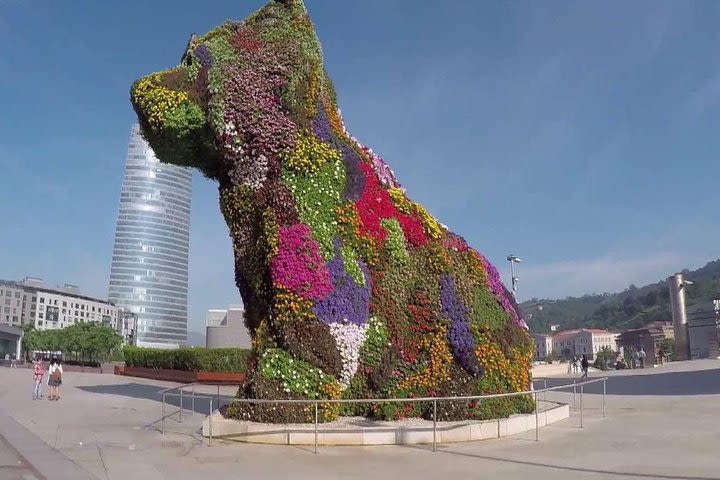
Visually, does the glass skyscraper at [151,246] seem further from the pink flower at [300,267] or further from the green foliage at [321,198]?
the pink flower at [300,267]

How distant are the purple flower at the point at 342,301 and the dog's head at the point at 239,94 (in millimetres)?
2400

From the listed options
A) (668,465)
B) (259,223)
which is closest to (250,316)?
(259,223)

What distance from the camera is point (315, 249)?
11.4 metres

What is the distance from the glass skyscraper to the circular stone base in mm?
143605

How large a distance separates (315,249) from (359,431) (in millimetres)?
3271

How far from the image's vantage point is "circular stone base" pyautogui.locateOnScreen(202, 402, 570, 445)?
10070 mm

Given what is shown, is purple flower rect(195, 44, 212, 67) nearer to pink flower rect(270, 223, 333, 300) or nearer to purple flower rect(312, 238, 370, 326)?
pink flower rect(270, 223, 333, 300)

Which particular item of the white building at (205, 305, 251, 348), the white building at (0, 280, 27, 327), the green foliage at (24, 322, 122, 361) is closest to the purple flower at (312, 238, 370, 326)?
the white building at (205, 305, 251, 348)

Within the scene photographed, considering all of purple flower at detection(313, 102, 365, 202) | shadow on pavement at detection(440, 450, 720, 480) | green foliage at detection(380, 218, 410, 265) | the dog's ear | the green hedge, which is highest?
the dog's ear

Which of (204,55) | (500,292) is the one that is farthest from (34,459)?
(500,292)

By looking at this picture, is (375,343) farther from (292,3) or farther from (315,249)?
(292,3)

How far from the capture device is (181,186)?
507 feet

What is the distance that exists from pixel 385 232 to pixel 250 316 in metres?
3.38

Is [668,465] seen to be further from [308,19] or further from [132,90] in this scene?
[132,90]
